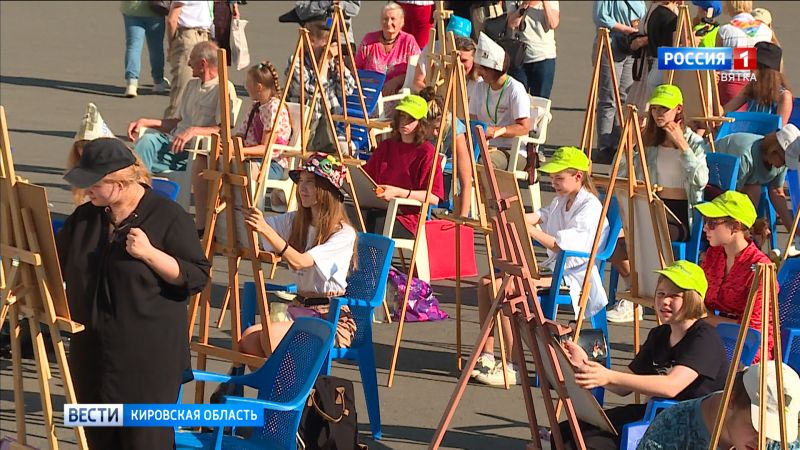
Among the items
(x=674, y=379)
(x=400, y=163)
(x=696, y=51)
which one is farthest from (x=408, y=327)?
(x=674, y=379)

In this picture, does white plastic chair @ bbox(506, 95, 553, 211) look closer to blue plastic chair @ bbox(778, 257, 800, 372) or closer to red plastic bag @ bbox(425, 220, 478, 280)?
red plastic bag @ bbox(425, 220, 478, 280)

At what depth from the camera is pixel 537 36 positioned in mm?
13102

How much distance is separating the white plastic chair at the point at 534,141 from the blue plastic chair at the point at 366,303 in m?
3.10

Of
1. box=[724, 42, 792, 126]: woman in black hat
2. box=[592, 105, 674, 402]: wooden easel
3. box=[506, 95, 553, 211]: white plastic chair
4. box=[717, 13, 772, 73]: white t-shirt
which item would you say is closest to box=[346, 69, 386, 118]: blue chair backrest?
box=[506, 95, 553, 211]: white plastic chair

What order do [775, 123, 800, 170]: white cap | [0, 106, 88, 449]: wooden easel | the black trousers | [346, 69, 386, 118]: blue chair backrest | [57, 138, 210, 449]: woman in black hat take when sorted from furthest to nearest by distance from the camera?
[346, 69, 386, 118]: blue chair backrest < [775, 123, 800, 170]: white cap < the black trousers < [57, 138, 210, 449]: woman in black hat < [0, 106, 88, 449]: wooden easel

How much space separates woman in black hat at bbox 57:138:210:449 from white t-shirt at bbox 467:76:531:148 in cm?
547

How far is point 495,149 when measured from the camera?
10758 millimetres

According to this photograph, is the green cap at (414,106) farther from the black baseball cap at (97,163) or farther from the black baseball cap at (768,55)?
the black baseball cap at (97,163)

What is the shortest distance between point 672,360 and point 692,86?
4371mm

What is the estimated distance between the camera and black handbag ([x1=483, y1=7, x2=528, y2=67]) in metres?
12.8

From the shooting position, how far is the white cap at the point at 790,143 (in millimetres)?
9422

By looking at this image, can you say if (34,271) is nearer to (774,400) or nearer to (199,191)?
(774,400)

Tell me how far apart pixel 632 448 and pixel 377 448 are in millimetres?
1702

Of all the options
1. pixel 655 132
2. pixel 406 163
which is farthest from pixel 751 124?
pixel 406 163
